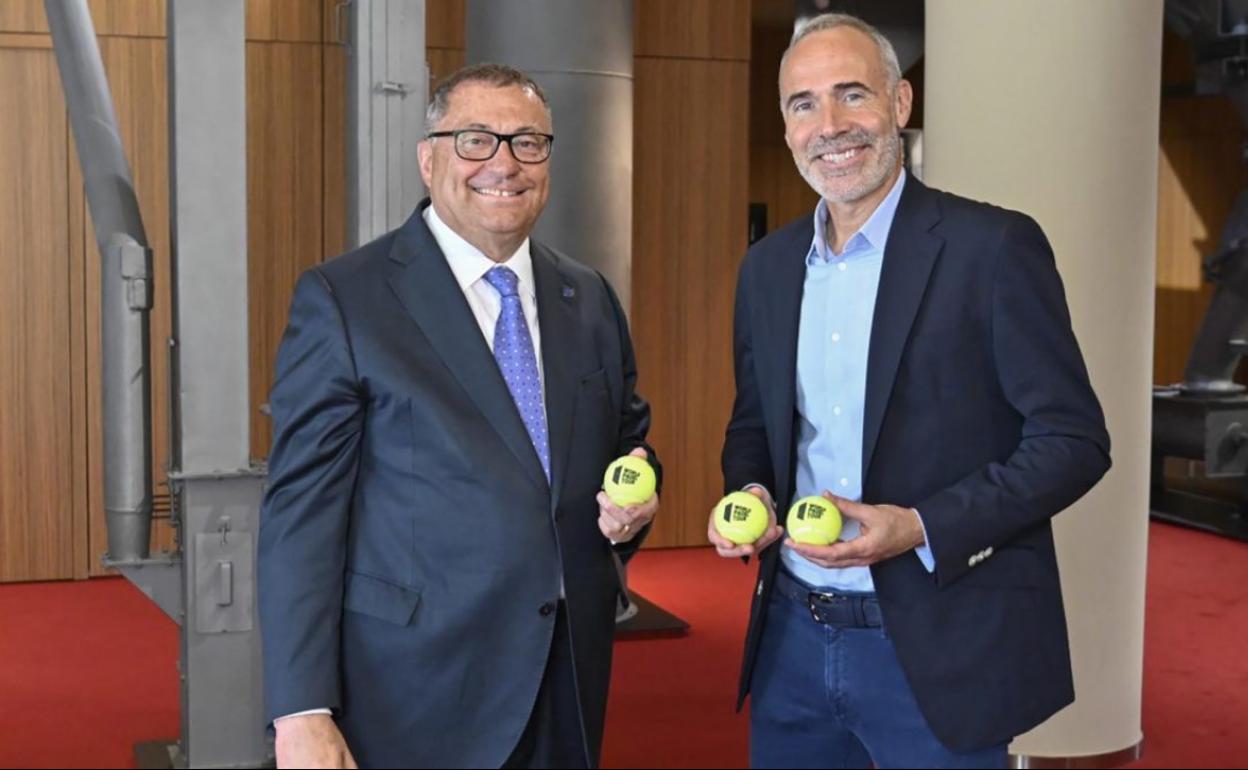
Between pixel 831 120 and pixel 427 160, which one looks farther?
pixel 427 160

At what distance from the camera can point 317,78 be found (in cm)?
815

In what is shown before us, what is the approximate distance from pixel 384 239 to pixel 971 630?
1.21 metres

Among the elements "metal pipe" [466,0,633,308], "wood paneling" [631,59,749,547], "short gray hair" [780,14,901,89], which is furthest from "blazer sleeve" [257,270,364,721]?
"wood paneling" [631,59,749,547]

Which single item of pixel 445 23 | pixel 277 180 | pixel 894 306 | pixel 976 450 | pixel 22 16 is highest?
pixel 445 23

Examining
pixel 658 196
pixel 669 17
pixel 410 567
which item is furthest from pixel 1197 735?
pixel 669 17

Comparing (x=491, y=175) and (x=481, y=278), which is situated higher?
(x=491, y=175)

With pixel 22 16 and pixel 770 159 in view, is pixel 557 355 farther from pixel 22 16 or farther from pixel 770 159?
pixel 770 159

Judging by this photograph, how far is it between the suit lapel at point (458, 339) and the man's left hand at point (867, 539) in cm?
48

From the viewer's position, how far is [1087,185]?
4770mm

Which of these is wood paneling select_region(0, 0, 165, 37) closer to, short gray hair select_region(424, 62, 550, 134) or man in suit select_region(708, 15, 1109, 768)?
short gray hair select_region(424, 62, 550, 134)

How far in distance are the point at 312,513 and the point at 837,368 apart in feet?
2.97

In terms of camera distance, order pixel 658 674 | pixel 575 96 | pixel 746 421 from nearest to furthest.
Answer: pixel 746 421
pixel 658 674
pixel 575 96

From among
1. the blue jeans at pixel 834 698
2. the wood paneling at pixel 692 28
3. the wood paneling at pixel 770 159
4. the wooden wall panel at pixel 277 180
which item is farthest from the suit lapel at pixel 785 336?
the wood paneling at pixel 770 159

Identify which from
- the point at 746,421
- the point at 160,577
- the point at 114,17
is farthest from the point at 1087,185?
the point at 114,17
